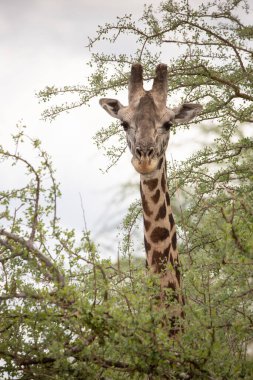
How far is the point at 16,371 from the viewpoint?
212 inches

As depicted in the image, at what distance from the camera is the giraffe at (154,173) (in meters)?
6.84

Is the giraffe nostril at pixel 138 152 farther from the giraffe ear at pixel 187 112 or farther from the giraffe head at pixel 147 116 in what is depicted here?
the giraffe ear at pixel 187 112

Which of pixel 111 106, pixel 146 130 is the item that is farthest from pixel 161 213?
pixel 111 106

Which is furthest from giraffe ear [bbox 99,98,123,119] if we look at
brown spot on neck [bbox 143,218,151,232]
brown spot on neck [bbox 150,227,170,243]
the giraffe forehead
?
brown spot on neck [bbox 150,227,170,243]

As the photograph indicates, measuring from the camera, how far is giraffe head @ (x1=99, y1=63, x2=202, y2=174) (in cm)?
692

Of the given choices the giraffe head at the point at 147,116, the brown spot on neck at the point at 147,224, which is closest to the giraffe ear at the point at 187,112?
the giraffe head at the point at 147,116

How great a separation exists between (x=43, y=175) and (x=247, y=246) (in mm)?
1631

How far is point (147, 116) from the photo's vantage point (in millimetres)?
7449

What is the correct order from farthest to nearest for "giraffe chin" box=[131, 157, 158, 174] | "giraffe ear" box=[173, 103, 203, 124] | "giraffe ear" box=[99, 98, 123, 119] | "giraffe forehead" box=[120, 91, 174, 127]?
"giraffe ear" box=[99, 98, 123, 119], "giraffe ear" box=[173, 103, 203, 124], "giraffe forehead" box=[120, 91, 174, 127], "giraffe chin" box=[131, 157, 158, 174]

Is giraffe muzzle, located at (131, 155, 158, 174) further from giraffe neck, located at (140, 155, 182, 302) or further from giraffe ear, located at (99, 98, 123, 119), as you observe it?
giraffe ear, located at (99, 98, 123, 119)

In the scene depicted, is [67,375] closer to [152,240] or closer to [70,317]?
[70,317]

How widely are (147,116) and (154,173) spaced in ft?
2.23

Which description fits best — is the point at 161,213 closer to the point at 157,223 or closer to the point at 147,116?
the point at 157,223

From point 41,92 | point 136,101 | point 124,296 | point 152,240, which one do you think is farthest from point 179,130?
point 124,296
